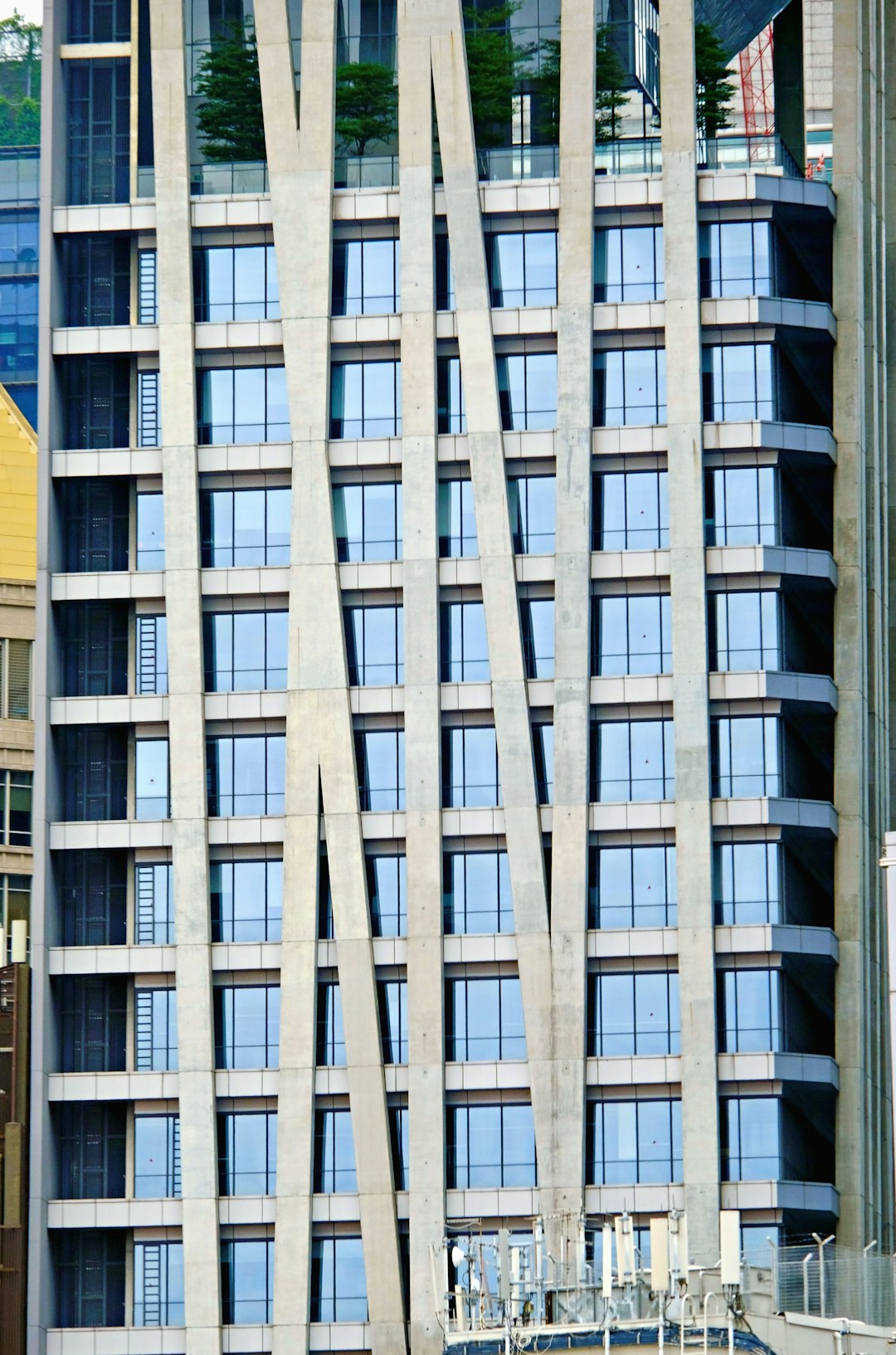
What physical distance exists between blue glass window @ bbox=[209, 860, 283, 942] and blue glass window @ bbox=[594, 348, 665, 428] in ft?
60.2

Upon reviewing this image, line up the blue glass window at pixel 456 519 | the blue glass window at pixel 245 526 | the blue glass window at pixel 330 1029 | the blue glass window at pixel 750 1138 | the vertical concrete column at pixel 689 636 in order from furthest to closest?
the blue glass window at pixel 245 526, the blue glass window at pixel 456 519, the blue glass window at pixel 330 1029, the blue glass window at pixel 750 1138, the vertical concrete column at pixel 689 636

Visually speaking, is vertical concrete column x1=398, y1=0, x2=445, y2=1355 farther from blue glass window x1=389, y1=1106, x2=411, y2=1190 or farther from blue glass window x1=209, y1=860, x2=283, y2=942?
blue glass window x1=209, y1=860, x2=283, y2=942

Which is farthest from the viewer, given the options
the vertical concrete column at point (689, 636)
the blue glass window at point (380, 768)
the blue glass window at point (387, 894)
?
the blue glass window at point (380, 768)

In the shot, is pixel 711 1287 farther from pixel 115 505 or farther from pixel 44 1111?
pixel 115 505

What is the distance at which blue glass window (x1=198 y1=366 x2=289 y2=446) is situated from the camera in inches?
3873

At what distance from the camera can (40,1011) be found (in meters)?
96.2

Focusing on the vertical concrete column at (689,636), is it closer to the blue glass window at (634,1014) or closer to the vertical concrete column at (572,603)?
the blue glass window at (634,1014)

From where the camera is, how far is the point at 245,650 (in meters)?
97.7

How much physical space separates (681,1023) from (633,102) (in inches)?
1210

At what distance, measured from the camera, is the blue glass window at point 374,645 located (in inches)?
3814

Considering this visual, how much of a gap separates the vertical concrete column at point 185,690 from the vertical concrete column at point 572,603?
11.2 metres

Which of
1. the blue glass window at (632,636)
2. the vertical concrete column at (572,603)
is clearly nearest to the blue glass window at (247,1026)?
the vertical concrete column at (572,603)

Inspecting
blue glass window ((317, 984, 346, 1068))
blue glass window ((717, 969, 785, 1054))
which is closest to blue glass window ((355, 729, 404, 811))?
blue glass window ((317, 984, 346, 1068))

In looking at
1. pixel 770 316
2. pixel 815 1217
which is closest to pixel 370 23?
pixel 770 316
